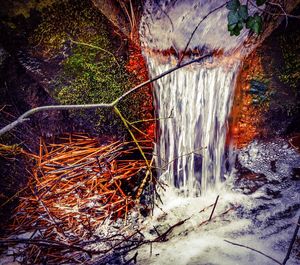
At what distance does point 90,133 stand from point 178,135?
827 millimetres

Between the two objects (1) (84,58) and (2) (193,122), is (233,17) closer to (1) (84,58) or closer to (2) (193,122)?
(2) (193,122)

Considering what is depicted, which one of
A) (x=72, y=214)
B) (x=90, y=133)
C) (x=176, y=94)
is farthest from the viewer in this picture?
(x=90, y=133)

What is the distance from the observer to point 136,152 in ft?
9.82

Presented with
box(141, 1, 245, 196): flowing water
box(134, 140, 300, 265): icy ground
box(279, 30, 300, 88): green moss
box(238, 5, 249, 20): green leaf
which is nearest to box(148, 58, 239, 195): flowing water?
box(141, 1, 245, 196): flowing water

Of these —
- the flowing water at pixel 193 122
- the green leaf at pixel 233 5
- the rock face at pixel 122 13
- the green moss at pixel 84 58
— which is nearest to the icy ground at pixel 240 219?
the flowing water at pixel 193 122

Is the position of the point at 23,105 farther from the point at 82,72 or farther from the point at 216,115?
the point at 216,115

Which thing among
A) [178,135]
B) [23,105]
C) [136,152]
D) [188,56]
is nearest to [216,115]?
[178,135]

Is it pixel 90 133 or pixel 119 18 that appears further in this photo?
pixel 90 133

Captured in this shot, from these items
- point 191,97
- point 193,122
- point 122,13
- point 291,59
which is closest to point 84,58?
point 122,13

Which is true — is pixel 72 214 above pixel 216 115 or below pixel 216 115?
below

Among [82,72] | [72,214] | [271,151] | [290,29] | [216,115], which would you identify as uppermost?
[290,29]

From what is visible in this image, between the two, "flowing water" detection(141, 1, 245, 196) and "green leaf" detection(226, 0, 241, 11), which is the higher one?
"green leaf" detection(226, 0, 241, 11)

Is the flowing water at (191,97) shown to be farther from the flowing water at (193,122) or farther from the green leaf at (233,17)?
the green leaf at (233,17)

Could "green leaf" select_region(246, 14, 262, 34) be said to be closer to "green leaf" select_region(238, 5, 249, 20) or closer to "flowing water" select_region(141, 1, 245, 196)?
"green leaf" select_region(238, 5, 249, 20)
